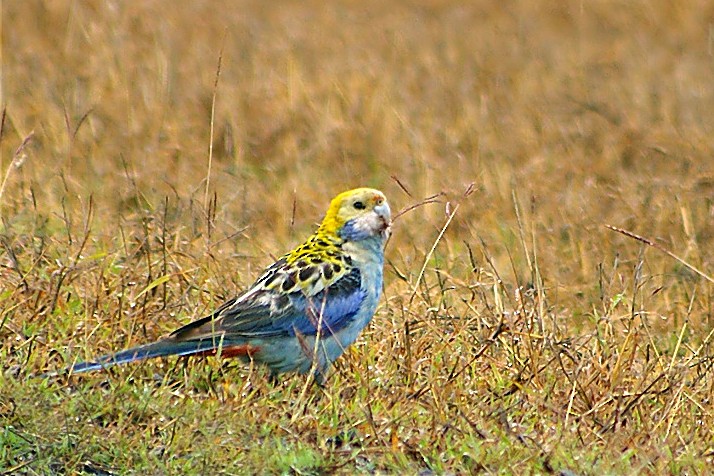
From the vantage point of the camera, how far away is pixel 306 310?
5457 mm

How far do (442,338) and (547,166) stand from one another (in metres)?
3.93

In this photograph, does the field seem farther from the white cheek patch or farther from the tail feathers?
the white cheek patch

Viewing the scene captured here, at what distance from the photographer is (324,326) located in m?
5.38

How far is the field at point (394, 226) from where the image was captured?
4.93 meters

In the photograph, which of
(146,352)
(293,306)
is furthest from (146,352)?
(293,306)

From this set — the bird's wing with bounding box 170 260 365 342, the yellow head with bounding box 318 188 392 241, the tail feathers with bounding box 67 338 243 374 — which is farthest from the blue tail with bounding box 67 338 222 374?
the yellow head with bounding box 318 188 392 241

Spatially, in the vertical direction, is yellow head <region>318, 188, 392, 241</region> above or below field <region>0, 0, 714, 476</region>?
above

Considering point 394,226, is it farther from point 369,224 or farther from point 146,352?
point 146,352

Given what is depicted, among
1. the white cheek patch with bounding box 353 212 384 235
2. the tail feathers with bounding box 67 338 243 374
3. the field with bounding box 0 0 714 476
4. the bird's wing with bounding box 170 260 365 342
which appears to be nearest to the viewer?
the field with bounding box 0 0 714 476

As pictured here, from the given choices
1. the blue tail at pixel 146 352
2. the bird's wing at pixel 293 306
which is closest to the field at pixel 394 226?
the blue tail at pixel 146 352

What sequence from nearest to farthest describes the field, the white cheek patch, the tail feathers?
the field
the tail feathers
the white cheek patch

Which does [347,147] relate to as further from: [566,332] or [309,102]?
[566,332]

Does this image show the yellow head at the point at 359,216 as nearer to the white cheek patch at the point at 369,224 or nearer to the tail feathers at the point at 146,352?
Result: the white cheek patch at the point at 369,224

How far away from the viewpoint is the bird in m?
5.23
